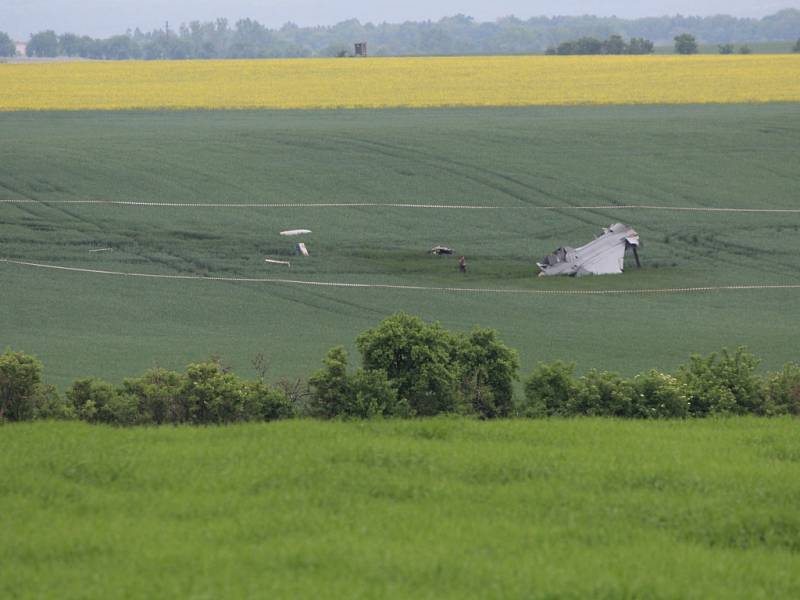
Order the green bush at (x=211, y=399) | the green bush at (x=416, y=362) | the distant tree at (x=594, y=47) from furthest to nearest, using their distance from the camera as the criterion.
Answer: the distant tree at (x=594, y=47) → the green bush at (x=416, y=362) → the green bush at (x=211, y=399)

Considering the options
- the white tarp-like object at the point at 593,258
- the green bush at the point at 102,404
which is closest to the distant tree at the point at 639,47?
the white tarp-like object at the point at 593,258

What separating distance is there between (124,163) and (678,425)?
18496mm

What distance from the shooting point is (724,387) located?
28.2ft

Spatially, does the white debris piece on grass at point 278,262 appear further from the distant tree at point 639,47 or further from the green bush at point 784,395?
the distant tree at point 639,47

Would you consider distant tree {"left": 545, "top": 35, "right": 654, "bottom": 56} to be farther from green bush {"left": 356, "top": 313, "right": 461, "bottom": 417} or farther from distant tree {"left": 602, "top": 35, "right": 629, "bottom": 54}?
green bush {"left": 356, "top": 313, "right": 461, "bottom": 417}

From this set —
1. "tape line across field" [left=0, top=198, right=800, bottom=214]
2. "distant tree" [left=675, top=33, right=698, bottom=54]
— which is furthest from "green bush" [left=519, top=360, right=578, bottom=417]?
"distant tree" [left=675, top=33, right=698, bottom=54]

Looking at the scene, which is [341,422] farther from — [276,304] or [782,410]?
[276,304]

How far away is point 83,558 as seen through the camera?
5.02 metres

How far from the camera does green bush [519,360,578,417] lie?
27.5 ft

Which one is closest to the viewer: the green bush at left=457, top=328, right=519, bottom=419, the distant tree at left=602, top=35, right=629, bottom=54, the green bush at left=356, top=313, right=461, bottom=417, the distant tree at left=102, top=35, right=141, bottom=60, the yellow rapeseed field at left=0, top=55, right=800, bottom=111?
the green bush at left=356, top=313, right=461, bottom=417

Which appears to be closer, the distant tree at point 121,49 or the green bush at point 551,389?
the green bush at point 551,389

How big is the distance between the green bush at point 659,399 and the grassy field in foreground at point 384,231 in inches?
134

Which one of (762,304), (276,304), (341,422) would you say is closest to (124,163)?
(276,304)

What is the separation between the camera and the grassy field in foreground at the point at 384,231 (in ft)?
43.8
